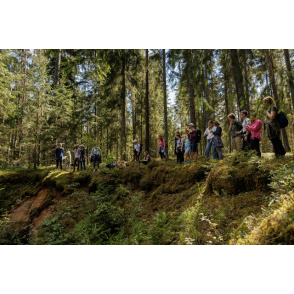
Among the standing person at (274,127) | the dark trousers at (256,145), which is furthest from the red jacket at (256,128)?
the standing person at (274,127)

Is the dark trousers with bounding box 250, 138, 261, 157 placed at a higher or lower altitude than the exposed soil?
higher

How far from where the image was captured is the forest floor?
313 cm

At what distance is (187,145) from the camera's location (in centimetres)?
809

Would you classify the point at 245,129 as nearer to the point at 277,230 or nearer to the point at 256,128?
the point at 256,128

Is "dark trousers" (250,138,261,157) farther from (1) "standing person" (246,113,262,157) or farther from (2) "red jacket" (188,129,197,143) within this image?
(2) "red jacket" (188,129,197,143)

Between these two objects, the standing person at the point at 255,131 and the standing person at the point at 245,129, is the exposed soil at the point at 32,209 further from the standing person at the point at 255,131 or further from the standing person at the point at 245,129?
the standing person at the point at 255,131

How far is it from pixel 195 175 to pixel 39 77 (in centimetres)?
1436

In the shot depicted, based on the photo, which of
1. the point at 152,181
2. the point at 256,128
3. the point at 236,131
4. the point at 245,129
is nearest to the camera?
the point at 256,128

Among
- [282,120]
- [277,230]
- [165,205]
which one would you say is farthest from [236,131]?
[277,230]

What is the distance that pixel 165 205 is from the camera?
228 inches

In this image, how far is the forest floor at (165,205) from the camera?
313 cm

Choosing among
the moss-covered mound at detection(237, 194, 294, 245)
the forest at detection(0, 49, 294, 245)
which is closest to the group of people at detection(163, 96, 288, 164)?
the forest at detection(0, 49, 294, 245)

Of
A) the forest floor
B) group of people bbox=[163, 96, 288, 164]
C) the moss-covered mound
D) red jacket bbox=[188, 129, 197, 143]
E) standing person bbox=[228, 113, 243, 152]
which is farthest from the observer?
red jacket bbox=[188, 129, 197, 143]

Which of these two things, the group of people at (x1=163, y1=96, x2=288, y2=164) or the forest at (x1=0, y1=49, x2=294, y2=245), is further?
the group of people at (x1=163, y1=96, x2=288, y2=164)
